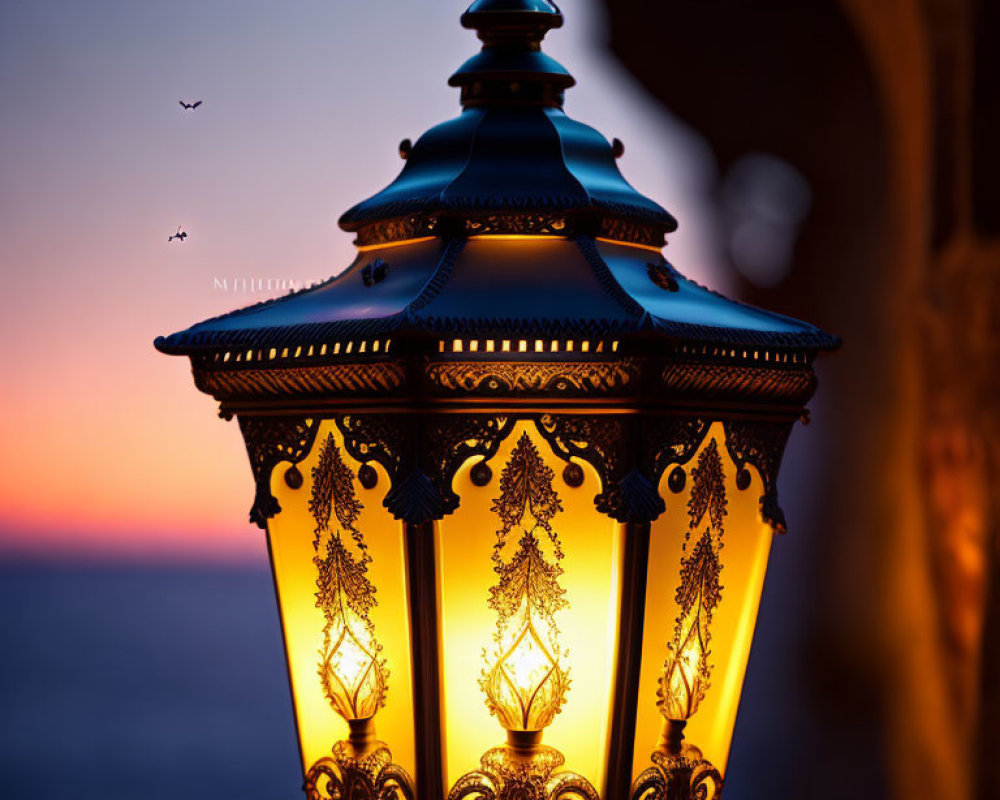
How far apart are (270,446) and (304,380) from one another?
10 centimetres

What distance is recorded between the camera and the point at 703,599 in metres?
1.25

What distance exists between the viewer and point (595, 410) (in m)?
1.17

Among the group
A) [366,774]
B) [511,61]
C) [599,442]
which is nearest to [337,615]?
[366,774]

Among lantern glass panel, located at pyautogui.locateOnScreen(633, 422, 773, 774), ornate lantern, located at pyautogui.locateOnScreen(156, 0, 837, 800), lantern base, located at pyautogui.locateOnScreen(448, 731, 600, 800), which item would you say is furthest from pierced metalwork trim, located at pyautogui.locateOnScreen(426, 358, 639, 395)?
lantern base, located at pyautogui.locateOnScreen(448, 731, 600, 800)

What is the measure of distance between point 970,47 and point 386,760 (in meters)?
1.39

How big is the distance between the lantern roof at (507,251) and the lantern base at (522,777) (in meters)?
0.37

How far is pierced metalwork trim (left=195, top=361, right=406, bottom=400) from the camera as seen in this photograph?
116 cm

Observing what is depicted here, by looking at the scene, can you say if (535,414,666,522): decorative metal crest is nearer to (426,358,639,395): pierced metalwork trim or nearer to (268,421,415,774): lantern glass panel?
(426,358,639,395): pierced metalwork trim

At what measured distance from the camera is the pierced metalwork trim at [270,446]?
1256mm

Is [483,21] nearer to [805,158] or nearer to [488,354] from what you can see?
[488,354]

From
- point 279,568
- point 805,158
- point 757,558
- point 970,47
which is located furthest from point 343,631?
point 805,158

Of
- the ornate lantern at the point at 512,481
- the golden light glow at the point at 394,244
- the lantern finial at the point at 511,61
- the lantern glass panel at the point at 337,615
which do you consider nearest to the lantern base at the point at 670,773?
the ornate lantern at the point at 512,481

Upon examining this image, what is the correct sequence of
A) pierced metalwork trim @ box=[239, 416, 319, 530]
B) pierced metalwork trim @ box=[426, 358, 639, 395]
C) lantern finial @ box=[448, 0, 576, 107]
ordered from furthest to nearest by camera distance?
lantern finial @ box=[448, 0, 576, 107] → pierced metalwork trim @ box=[239, 416, 319, 530] → pierced metalwork trim @ box=[426, 358, 639, 395]

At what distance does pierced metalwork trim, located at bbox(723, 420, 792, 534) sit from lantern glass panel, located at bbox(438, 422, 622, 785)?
168mm
